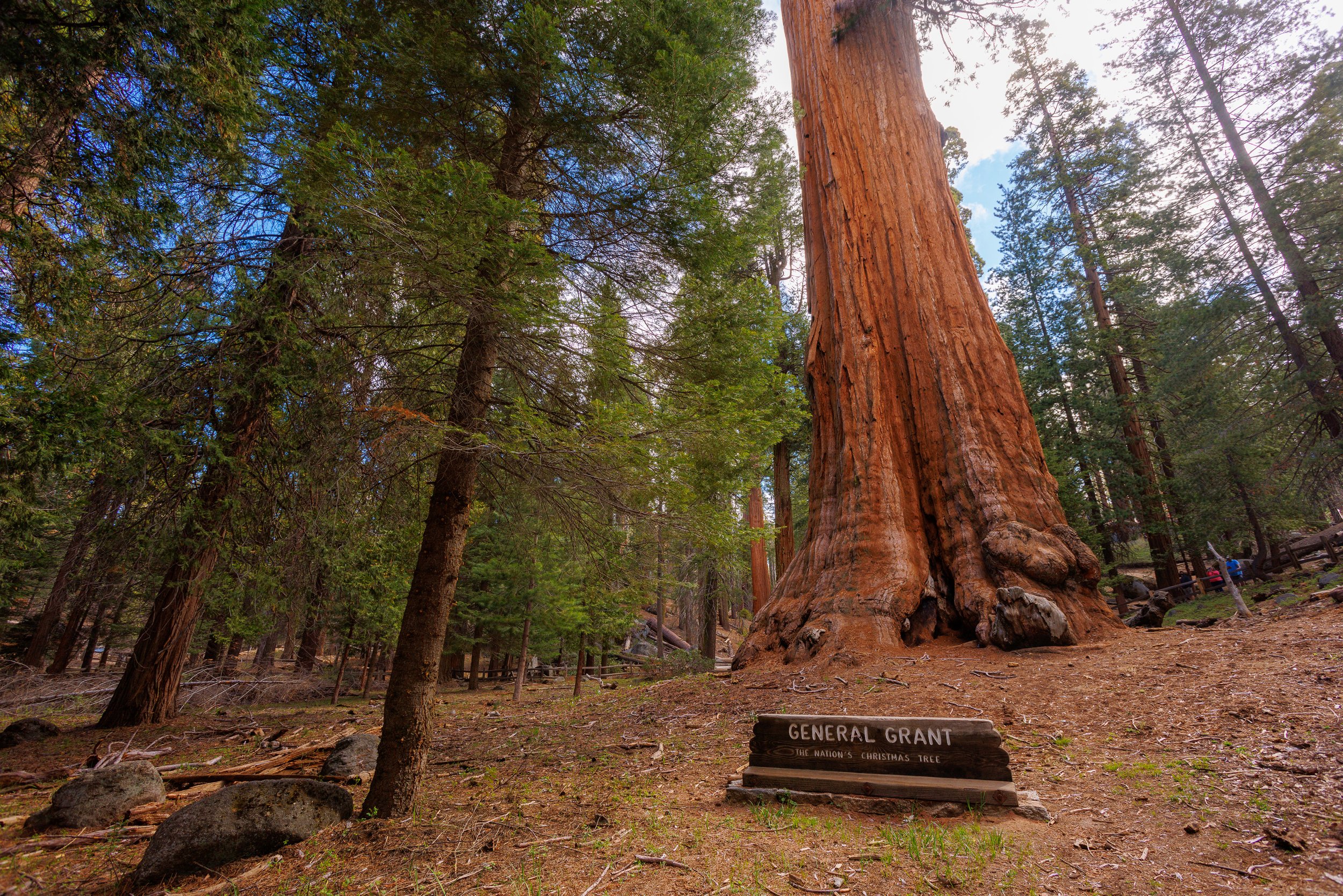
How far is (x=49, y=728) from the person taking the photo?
22.9 feet

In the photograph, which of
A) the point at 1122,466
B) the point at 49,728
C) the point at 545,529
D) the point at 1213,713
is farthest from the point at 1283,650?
the point at 49,728

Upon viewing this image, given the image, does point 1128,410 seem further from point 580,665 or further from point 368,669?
point 368,669

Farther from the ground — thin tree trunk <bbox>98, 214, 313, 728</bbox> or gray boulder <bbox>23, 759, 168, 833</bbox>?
thin tree trunk <bbox>98, 214, 313, 728</bbox>

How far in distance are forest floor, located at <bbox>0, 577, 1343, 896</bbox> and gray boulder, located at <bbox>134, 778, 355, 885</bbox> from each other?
0.40ft

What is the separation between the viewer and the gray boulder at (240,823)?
3.21m

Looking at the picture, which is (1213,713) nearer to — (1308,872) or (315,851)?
(1308,872)

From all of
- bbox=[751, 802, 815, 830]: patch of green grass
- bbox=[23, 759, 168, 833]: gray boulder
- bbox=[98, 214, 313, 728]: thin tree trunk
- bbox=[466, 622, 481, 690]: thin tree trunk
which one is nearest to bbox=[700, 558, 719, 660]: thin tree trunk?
bbox=[466, 622, 481, 690]: thin tree trunk

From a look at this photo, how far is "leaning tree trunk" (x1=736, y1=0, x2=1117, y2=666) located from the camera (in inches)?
270

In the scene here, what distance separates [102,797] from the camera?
4207mm

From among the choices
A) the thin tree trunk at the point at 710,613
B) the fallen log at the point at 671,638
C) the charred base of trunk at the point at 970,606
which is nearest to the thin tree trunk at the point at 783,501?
the thin tree trunk at the point at 710,613

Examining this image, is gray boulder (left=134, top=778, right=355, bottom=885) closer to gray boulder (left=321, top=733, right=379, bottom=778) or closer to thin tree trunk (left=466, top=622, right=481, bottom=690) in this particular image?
gray boulder (left=321, top=733, right=379, bottom=778)

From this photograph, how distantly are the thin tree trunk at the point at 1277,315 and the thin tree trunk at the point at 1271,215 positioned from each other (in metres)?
0.42

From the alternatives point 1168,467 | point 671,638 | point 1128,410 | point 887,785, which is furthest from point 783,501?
point 671,638

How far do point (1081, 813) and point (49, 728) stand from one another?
11.5 meters
